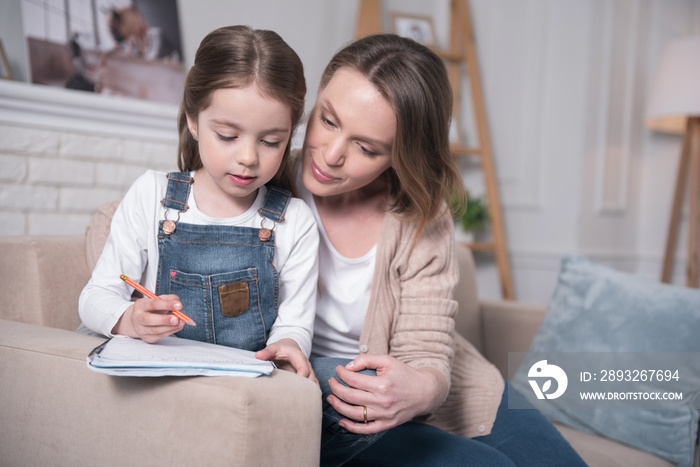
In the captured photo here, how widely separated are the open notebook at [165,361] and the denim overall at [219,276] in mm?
213

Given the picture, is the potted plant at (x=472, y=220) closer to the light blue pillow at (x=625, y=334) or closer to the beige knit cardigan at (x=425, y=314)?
the light blue pillow at (x=625, y=334)

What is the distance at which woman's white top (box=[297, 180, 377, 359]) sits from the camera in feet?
4.50

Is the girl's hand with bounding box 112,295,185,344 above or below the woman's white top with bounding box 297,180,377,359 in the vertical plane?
above

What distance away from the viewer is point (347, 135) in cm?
121

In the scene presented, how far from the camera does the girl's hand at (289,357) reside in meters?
1.04

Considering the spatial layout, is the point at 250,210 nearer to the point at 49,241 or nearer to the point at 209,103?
the point at 209,103

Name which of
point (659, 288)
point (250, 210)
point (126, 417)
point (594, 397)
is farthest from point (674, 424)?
point (126, 417)

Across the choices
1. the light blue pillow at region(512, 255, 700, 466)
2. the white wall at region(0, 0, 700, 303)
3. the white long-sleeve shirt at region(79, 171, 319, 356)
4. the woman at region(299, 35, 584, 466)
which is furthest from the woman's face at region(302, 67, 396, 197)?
the white wall at region(0, 0, 700, 303)

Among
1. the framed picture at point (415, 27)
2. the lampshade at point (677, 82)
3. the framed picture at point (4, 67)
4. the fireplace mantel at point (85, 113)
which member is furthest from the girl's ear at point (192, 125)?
the lampshade at point (677, 82)

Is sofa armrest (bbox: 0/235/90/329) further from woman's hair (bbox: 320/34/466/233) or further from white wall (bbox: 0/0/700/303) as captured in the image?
white wall (bbox: 0/0/700/303)

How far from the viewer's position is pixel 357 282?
1.38 meters

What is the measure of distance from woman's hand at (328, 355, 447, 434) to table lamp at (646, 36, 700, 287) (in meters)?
2.52

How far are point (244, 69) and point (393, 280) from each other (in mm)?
567

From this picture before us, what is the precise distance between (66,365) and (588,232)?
305 centimetres
